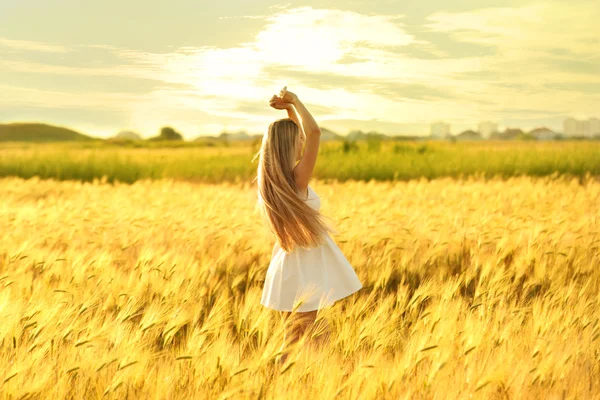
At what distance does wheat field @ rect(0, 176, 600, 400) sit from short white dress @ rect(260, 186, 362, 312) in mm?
159

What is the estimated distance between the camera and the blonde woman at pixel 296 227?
9.61 ft

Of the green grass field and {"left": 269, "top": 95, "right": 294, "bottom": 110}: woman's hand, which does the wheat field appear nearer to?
{"left": 269, "top": 95, "right": 294, "bottom": 110}: woman's hand

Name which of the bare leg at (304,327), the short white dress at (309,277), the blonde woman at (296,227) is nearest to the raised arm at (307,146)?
the blonde woman at (296,227)

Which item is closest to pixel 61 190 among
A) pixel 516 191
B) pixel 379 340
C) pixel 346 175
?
pixel 346 175

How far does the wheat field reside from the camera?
2164 millimetres

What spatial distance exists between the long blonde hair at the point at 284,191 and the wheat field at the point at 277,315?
16.4 inches

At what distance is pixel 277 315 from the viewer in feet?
11.6

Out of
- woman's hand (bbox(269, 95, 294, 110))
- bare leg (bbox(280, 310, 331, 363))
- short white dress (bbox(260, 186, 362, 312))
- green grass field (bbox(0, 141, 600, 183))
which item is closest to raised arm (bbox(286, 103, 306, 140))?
woman's hand (bbox(269, 95, 294, 110))

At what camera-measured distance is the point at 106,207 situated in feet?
24.4

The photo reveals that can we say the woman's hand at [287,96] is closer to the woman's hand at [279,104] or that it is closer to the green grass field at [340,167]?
the woman's hand at [279,104]

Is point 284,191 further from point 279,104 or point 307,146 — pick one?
point 279,104

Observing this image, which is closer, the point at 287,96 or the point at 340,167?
the point at 287,96

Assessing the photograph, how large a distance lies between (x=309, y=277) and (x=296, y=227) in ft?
0.85

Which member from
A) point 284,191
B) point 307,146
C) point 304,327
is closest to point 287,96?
point 307,146
